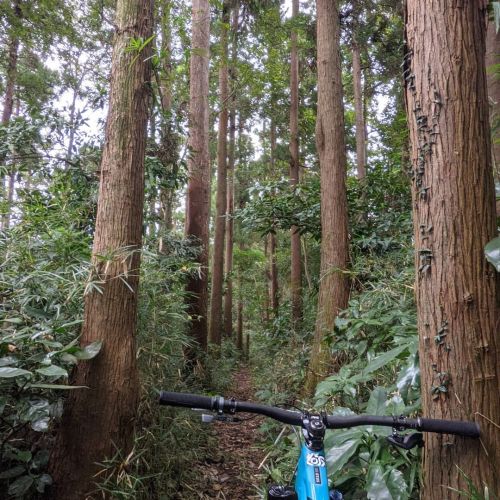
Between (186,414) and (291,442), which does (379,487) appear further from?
(186,414)

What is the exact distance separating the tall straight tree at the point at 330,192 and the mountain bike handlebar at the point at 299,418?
2.73 meters

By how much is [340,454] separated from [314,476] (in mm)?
555

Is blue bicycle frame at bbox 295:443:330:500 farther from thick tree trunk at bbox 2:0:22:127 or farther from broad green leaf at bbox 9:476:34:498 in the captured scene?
thick tree trunk at bbox 2:0:22:127

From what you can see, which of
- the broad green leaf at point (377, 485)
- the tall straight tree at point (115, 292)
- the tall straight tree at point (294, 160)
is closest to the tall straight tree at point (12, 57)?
the tall straight tree at point (115, 292)

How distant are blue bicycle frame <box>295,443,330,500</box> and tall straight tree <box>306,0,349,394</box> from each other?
284cm

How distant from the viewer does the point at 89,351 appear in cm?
218

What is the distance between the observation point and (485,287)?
1.37 m

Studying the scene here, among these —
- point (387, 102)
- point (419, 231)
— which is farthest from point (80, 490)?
point (387, 102)

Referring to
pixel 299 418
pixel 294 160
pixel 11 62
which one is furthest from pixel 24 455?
pixel 294 160

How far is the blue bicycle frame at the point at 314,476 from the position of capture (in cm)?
111

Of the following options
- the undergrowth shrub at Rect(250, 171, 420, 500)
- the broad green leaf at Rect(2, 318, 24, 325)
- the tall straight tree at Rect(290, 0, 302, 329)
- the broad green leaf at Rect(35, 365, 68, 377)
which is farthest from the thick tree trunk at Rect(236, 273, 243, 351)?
the broad green leaf at Rect(35, 365, 68, 377)

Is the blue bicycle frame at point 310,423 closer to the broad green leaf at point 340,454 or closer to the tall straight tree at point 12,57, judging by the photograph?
the broad green leaf at point 340,454

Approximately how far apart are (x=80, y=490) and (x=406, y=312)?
2.66 metres

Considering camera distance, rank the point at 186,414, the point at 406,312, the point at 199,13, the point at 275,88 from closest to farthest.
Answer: the point at 406,312, the point at 186,414, the point at 199,13, the point at 275,88
